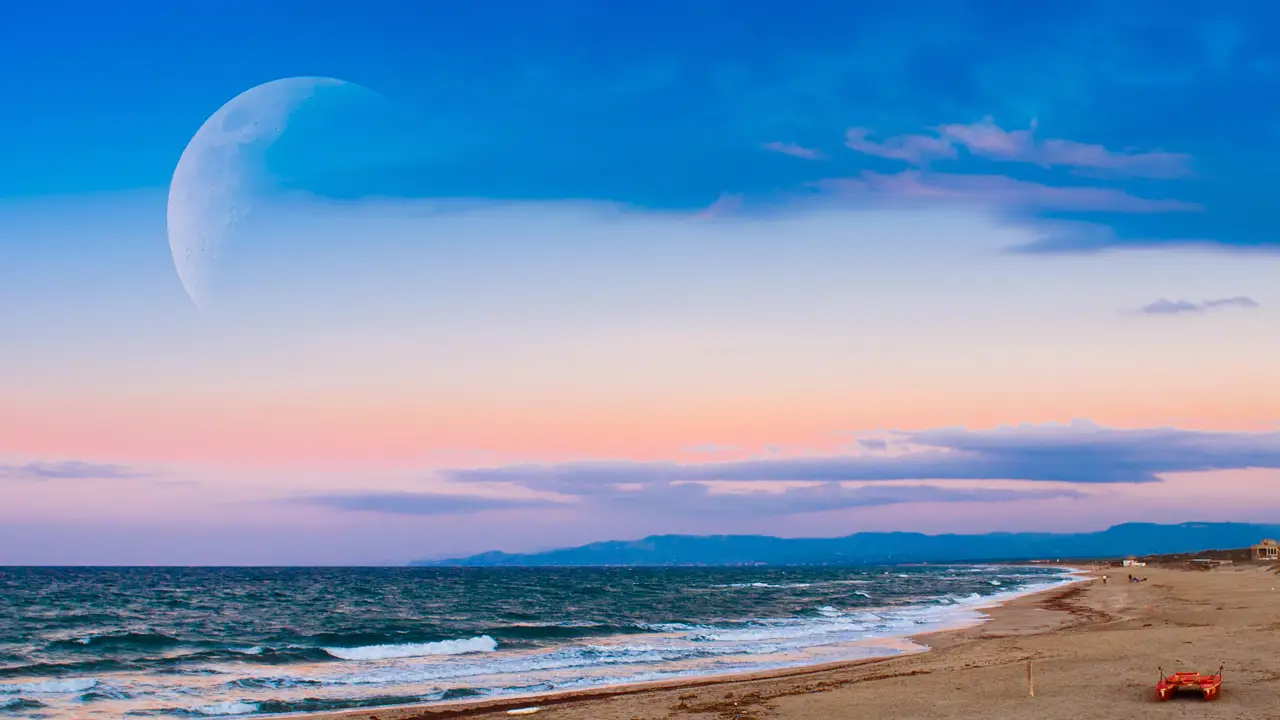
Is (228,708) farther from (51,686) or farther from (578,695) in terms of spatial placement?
(578,695)

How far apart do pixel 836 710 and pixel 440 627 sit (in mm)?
34341

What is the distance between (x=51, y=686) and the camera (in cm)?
3092

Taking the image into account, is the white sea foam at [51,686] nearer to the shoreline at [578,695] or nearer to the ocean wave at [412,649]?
the shoreline at [578,695]

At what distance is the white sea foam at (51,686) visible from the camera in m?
30.0

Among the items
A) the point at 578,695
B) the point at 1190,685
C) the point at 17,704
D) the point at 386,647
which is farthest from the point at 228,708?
the point at 1190,685

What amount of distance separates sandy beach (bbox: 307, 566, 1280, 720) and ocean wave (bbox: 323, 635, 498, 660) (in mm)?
14551

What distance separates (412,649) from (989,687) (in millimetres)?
25554

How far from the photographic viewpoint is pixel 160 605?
7456 centimetres

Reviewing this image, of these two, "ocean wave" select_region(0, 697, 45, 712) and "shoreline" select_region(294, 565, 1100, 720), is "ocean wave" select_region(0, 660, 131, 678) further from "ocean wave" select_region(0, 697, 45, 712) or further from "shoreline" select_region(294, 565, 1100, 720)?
"shoreline" select_region(294, 565, 1100, 720)

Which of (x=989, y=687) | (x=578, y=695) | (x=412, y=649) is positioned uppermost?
(x=989, y=687)

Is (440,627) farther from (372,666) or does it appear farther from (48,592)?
(48,592)

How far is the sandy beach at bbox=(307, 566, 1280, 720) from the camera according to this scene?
71.3 ft

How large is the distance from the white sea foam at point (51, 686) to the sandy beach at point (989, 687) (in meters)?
10.3

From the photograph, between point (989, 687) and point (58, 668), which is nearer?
point (989, 687)
